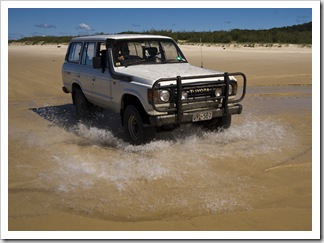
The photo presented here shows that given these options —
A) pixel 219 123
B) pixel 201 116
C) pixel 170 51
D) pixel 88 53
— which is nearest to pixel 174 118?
pixel 201 116

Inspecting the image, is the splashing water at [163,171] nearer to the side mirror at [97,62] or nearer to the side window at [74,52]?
the side mirror at [97,62]

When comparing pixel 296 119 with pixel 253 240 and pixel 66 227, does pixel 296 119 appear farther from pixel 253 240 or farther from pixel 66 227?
pixel 66 227

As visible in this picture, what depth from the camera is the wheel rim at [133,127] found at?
6355mm

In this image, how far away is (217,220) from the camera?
3873 mm

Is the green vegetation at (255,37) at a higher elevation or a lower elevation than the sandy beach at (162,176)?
higher

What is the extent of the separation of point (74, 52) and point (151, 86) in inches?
142

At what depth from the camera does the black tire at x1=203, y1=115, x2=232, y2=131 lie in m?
6.85

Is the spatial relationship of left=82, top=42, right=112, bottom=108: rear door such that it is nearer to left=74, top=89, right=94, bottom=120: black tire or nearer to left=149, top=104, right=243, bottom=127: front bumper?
left=74, top=89, right=94, bottom=120: black tire

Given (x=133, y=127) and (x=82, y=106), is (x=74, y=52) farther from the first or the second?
(x=133, y=127)

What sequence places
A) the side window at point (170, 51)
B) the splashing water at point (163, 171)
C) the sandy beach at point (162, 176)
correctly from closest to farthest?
the sandy beach at point (162, 176)
the splashing water at point (163, 171)
the side window at point (170, 51)

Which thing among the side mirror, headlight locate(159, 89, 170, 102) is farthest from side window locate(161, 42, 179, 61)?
headlight locate(159, 89, 170, 102)

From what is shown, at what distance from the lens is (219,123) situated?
6.88m

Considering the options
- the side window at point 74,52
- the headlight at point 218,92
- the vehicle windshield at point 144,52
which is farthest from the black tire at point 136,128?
the side window at point 74,52

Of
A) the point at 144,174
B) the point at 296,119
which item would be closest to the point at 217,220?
the point at 144,174
